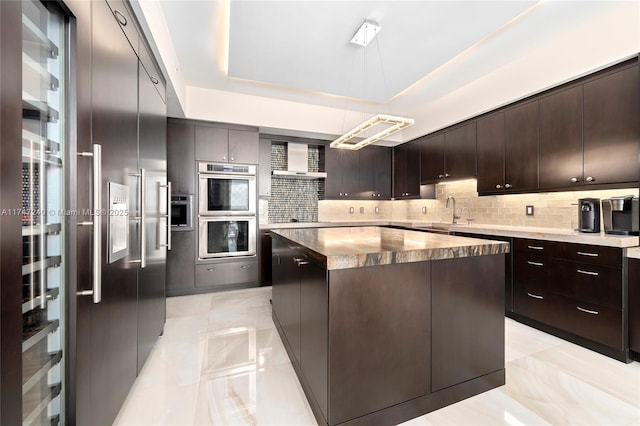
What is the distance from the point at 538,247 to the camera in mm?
2689

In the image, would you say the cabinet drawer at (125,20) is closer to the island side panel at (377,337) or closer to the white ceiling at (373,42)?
the white ceiling at (373,42)

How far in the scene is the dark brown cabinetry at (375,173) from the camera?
17.0 ft

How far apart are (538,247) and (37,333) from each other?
11.9ft

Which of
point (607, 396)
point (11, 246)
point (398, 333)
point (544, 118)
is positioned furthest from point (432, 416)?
point (544, 118)

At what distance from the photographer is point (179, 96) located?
10.7ft

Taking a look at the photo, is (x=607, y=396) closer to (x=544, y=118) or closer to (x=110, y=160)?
(x=544, y=118)

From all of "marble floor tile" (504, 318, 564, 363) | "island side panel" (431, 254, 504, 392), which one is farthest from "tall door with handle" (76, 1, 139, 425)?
"marble floor tile" (504, 318, 564, 363)

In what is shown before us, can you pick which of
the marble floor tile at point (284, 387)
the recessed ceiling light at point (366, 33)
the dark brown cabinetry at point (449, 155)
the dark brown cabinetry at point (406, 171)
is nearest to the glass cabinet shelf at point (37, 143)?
the marble floor tile at point (284, 387)

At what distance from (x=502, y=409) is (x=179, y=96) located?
4145mm

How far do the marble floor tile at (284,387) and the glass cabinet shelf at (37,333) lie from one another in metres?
0.90

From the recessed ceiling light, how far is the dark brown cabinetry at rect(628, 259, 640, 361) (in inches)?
112

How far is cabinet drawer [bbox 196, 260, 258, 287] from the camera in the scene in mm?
3883

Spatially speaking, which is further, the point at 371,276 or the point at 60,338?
the point at 371,276

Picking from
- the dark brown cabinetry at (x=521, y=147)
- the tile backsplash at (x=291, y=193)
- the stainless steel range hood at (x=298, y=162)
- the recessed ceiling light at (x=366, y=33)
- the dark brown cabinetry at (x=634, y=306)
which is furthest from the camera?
the tile backsplash at (x=291, y=193)
